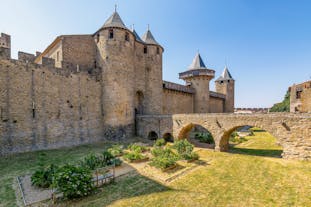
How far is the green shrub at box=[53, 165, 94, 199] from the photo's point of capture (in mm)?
5910

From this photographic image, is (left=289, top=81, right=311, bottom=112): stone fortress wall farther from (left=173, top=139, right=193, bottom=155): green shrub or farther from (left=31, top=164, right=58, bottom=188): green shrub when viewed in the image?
(left=31, top=164, right=58, bottom=188): green shrub

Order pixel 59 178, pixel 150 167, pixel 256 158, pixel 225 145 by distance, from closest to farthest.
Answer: pixel 59 178 → pixel 150 167 → pixel 256 158 → pixel 225 145

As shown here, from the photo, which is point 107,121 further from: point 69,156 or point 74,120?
point 69,156

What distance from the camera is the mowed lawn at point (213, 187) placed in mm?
6086

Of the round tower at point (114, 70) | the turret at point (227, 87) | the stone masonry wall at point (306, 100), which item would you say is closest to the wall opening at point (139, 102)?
the round tower at point (114, 70)

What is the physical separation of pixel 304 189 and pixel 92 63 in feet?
62.0

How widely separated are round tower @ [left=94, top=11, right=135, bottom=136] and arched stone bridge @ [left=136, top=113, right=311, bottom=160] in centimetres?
381

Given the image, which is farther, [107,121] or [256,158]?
[107,121]

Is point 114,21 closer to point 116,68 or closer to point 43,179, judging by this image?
point 116,68

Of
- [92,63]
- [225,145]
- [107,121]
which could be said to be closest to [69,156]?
[107,121]

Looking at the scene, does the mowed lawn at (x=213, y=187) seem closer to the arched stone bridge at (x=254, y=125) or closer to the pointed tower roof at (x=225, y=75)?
the arched stone bridge at (x=254, y=125)

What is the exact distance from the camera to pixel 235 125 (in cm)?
1279

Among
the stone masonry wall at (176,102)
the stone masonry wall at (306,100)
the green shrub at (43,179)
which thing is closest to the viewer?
the green shrub at (43,179)

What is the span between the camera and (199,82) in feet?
89.9
